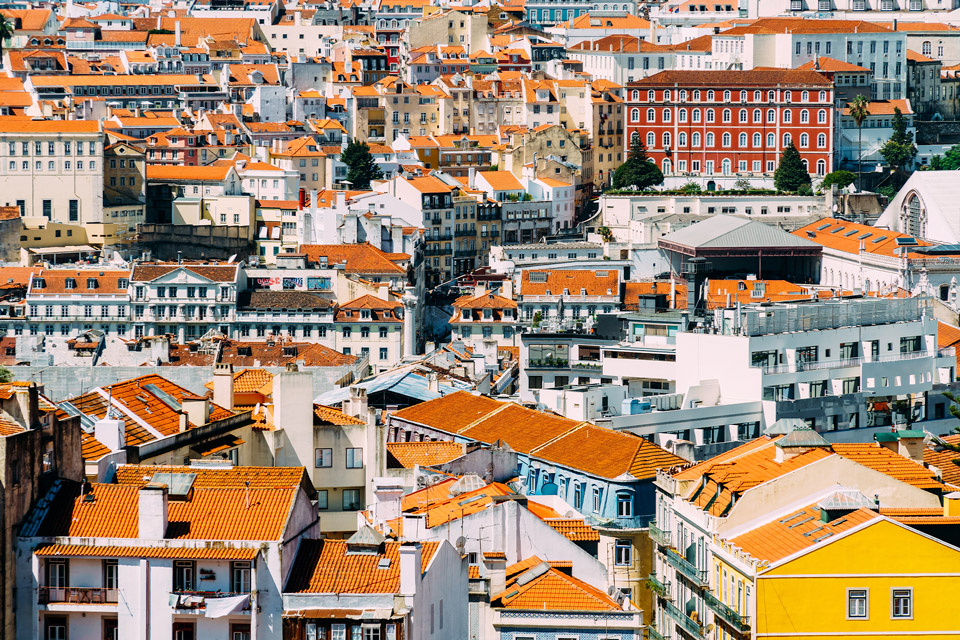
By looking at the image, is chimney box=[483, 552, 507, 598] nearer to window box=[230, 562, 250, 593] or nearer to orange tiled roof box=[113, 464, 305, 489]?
orange tiled roof box=[113, 464, 305, 489]

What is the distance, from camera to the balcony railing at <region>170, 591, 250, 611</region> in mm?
36906

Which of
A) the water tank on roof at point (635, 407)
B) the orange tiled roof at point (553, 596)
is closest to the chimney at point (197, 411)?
the orange tiled roof at point (553, 596)

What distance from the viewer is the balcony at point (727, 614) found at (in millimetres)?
41469

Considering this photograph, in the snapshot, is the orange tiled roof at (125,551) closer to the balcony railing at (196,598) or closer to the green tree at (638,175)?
the balcony railing at (196,598)

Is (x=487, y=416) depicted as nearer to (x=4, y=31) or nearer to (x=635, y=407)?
(x=635, y=407)

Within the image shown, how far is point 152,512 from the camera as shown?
1454 inches

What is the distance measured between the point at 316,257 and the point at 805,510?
77771mm

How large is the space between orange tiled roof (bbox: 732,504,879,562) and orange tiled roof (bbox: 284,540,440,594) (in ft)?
23.6

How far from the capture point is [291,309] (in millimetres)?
108125

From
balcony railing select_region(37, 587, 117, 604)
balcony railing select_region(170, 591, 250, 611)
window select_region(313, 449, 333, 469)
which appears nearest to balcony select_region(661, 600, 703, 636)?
window select_region(313, 449, 333, 469)

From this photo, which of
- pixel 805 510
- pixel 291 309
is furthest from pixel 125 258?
pixel 805 510

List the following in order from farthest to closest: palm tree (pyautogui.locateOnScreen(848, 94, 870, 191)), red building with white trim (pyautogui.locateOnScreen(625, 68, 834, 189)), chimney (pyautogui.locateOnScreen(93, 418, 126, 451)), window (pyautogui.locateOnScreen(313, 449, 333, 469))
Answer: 1. palm tree (pyautogui.locateOnScreen(848, 94, 870, 191))
2. red building with white trim (pyautogui.locateOnScreen(625, 68, 834, 189))
3. window (pyautogui.locateOnScreen(313, 449, 333, 469))
4. chimney (pyautogui.locateOnScreen(93, 418, 126, 451))

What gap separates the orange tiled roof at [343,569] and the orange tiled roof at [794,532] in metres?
7.20

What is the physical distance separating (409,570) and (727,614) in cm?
806
